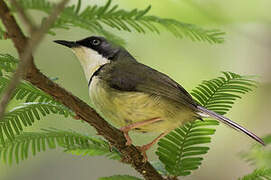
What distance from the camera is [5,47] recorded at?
17.8 feet

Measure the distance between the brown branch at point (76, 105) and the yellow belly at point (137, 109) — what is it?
816mm

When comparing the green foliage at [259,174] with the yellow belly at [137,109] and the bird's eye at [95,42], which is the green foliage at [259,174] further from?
the bird's eye at [95,42]

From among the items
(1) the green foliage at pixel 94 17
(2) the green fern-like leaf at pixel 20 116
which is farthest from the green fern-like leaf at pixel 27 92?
(1) the green foliage at pixel 94 17

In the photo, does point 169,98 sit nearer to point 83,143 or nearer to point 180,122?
point 180,122

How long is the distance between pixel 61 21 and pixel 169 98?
5.81ft

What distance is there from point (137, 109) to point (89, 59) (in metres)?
0.95

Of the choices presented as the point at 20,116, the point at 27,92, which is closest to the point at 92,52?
the point at 27,92

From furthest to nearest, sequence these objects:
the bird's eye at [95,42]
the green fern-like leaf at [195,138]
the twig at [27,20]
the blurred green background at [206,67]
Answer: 1. the blurred green background at [206,67]
2. the bird's eye at [95,42]
3. the green fern-like leaf at [195,138]
4. the twig at [27,20]

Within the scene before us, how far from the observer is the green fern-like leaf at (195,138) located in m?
2.12

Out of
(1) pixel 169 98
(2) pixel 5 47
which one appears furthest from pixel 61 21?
(2) pixel 5 47

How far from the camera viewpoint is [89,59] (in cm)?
380

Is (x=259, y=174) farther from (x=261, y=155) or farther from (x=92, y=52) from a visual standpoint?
(x=92, y=52)

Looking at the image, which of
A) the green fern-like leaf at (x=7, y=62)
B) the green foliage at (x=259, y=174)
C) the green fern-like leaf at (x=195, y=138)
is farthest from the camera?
the green fern-like leaf at (x=195, y=138)

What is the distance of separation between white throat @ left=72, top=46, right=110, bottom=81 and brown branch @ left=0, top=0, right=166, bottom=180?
160 centimetres
